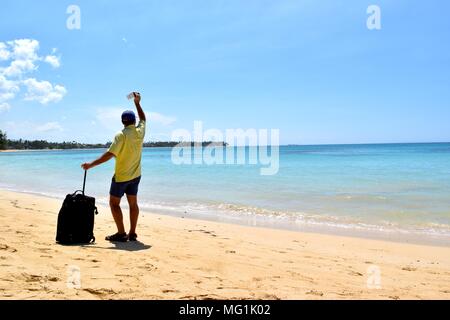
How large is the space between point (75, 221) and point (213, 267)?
207 cm

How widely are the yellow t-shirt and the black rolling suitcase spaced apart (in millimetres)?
566

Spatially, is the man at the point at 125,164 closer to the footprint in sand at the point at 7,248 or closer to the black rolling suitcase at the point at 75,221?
the black rolling suitcase at the point at 75,221

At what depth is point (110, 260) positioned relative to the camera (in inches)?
163

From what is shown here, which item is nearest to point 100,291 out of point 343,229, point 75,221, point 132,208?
point 75,221

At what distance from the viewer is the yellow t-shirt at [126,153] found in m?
5.05

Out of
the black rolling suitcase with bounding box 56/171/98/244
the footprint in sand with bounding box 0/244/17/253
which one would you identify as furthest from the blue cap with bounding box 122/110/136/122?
the footprint in sand with bounding box 0/244/17/253

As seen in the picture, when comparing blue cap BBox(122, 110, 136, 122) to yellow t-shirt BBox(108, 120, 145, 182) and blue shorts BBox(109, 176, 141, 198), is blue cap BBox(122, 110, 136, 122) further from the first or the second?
blue shorts BBox(109, 176, 141, 198)

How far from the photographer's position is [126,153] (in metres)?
5.10

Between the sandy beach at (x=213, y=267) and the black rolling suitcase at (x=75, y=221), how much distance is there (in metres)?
0.19

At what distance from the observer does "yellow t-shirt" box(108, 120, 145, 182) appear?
5055mm

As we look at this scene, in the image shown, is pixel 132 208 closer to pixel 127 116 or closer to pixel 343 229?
pixel 127 116

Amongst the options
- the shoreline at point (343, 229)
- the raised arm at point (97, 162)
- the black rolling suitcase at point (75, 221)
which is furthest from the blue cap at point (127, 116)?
the shoreline at point (343, 229)
